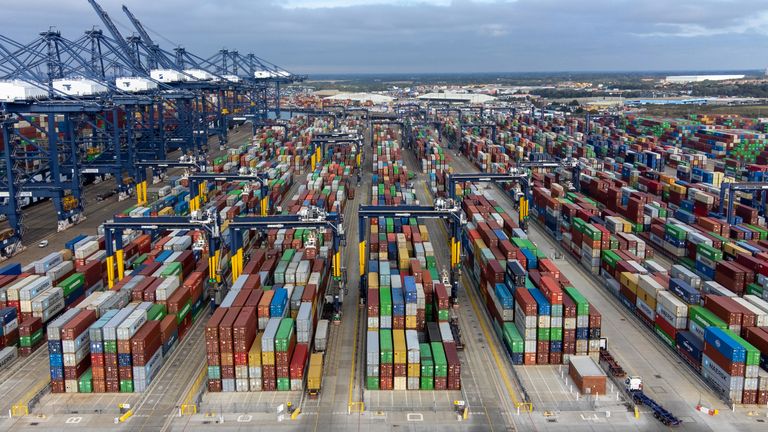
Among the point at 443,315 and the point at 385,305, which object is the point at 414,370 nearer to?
the point at 385,305

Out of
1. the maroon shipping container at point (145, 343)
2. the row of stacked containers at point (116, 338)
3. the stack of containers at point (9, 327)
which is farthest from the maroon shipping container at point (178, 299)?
the stack of containers at point (9, 327)

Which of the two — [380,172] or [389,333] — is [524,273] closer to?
[389,333]

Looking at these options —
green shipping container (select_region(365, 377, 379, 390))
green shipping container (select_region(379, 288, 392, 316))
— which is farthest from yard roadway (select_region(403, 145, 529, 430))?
green shipping container (select_region(379, 288, 392, 316))

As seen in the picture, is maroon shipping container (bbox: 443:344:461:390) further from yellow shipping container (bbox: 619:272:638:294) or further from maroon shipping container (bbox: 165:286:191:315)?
maroon shipping container (bbox: 165:286:191:315)

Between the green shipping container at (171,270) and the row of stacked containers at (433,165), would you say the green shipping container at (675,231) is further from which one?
the green shipping container at (171,270)

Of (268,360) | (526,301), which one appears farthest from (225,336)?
(526,301)

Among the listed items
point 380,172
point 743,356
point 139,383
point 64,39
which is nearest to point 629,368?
point 743,356
